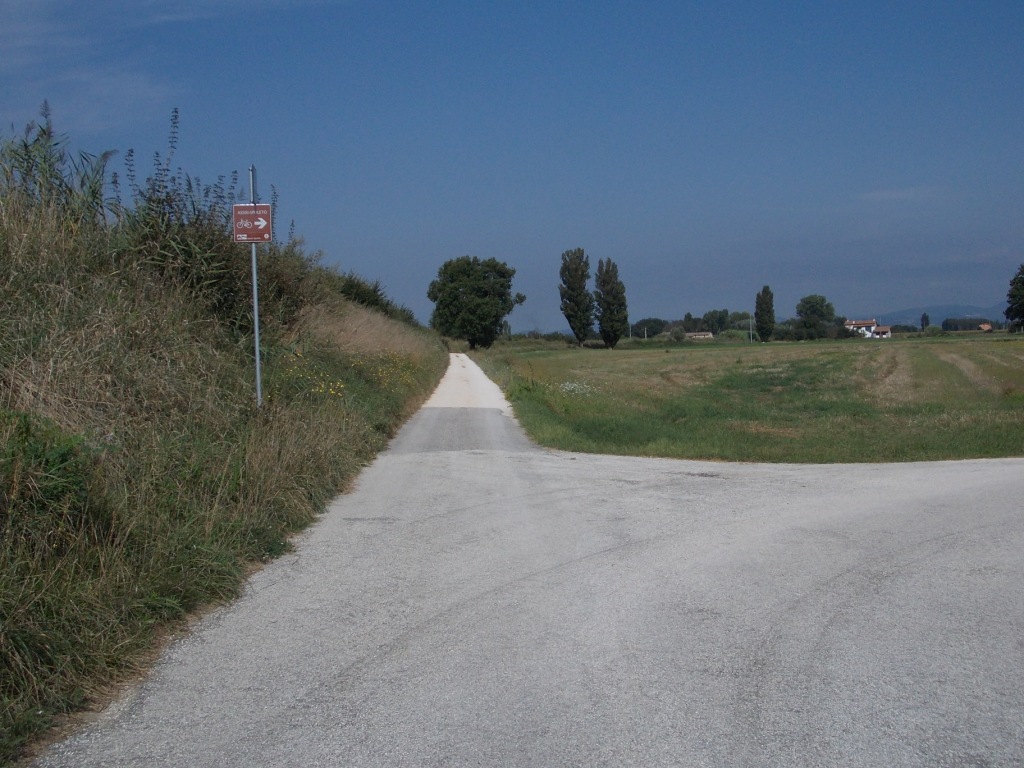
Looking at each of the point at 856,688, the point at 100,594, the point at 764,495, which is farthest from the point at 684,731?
the point at 764,495

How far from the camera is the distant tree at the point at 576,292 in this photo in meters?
106

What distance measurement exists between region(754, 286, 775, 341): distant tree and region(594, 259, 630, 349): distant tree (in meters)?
37.8

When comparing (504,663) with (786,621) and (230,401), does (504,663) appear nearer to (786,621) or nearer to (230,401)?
(786,621)

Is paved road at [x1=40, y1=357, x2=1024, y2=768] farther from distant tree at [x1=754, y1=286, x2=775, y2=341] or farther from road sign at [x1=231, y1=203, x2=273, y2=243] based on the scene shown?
distant tree at [x1=754, y1=286, x2=775, y2=341]

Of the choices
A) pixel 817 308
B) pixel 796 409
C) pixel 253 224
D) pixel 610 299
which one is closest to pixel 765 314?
pixel 610 299

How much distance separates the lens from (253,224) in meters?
11.2

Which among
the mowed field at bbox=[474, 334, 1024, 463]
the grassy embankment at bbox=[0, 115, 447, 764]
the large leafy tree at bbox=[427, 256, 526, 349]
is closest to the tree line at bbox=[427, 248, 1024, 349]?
the large leafy tree at bbox=[427, 256, 526, 349]

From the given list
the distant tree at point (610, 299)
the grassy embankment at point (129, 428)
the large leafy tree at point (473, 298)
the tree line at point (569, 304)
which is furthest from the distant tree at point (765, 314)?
the grassy embankment at point (129, 428)

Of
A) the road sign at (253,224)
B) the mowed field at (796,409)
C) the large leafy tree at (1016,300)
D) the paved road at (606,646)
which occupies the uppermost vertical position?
the large leafy tree at (1016,300)

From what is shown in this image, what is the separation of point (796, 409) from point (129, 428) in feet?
96.4

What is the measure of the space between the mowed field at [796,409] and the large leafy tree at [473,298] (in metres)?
29.1

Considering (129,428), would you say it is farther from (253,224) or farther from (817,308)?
(817,308)

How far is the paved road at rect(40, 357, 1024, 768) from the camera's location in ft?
14.2

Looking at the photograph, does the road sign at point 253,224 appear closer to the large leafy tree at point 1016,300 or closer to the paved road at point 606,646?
the paved road at point 606,646
